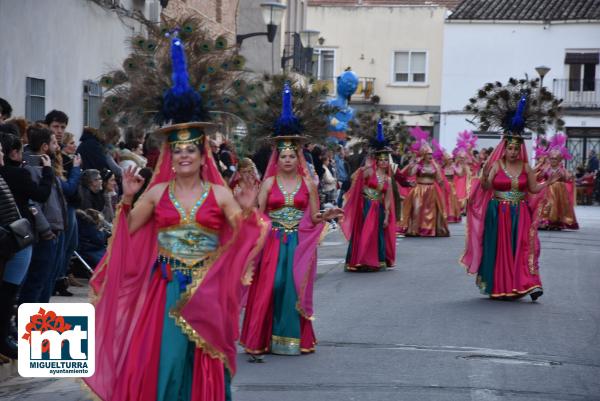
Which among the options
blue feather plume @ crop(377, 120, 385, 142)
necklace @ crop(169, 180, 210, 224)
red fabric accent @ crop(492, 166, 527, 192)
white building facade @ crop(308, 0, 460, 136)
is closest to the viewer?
necklace @ crop(169, 180, 210, 224)

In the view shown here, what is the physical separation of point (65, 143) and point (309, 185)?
3473mm

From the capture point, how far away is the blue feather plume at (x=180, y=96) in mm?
6922

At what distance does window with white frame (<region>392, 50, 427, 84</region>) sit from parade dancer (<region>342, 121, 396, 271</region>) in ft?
120

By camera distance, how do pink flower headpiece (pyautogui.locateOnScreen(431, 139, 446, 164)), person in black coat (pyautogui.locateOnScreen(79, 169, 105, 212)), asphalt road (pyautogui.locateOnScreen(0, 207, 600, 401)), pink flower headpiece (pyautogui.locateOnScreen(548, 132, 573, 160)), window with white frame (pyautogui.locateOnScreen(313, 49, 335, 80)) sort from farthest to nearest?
window with white frame (pyautogui.locateOnScreen(313, 49, 335, 80)) < pink flower headpiece (pyautogui.locateOnScreen(431, 139, 446, 164)) < pink flower headpiece (pyautogui.locateOnScreen(548, 132, 573, 160)) < person in black coat (pyautogui.locateOnScreen(79, 169, 105, 212)) < asphalt road (pyautogui.locateOnScreen(0, 207, 600, 401))

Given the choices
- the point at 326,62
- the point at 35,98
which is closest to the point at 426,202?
the point at 35,98

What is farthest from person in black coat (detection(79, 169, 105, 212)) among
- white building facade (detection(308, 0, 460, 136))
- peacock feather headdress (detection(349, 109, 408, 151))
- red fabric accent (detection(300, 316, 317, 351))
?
white building facade (detection(308, 0, 460, 136))

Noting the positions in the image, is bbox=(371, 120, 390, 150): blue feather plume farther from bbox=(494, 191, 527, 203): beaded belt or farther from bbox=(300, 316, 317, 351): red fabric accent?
bbox=(300, 316, 317, 351): red fabric accent

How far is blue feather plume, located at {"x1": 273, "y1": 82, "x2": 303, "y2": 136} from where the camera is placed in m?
10.3

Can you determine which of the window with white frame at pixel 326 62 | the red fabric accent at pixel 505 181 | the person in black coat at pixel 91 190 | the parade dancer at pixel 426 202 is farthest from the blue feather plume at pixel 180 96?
the window with white frame at pixel 326 62

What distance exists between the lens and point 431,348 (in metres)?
10.1

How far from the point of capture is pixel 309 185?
10172mm

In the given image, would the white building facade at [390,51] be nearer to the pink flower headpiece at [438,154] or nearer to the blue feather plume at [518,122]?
the pink flower headpiece at [438,154]

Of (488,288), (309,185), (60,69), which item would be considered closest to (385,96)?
(60,69)

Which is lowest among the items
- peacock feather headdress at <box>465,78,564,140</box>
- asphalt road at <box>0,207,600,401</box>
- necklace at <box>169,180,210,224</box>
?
asphalt road at <box>0,207,600,401</box>
